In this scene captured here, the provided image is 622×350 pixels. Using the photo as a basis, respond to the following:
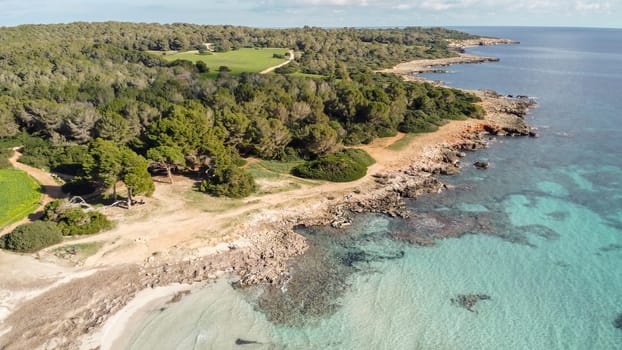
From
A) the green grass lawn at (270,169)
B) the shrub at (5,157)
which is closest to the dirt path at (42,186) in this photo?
the shrub at (5,157)

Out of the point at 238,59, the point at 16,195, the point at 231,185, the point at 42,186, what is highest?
the point at 238,59

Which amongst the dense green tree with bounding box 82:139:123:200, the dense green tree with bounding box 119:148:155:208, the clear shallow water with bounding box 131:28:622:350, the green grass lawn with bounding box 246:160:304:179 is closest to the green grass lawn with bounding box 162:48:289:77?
the green grass lawn with bounding box 246:160:304:179

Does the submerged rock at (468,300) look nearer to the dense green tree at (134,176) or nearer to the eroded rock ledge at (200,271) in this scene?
the eroded rock ledge at (200,271)

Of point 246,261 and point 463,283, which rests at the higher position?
point 246,261

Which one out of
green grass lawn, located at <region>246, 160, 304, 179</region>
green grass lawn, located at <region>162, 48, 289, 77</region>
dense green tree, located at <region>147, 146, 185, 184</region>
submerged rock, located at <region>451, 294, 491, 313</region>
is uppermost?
green grass lawn, located at <region>162, 48, 289, 77</region>

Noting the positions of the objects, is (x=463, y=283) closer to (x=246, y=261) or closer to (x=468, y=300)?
(x=468, y=300)

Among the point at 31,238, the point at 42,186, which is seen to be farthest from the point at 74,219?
the point at 42,186

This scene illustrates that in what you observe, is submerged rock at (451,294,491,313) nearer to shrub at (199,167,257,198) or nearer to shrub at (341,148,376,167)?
shrub at (199,167,257,198)
